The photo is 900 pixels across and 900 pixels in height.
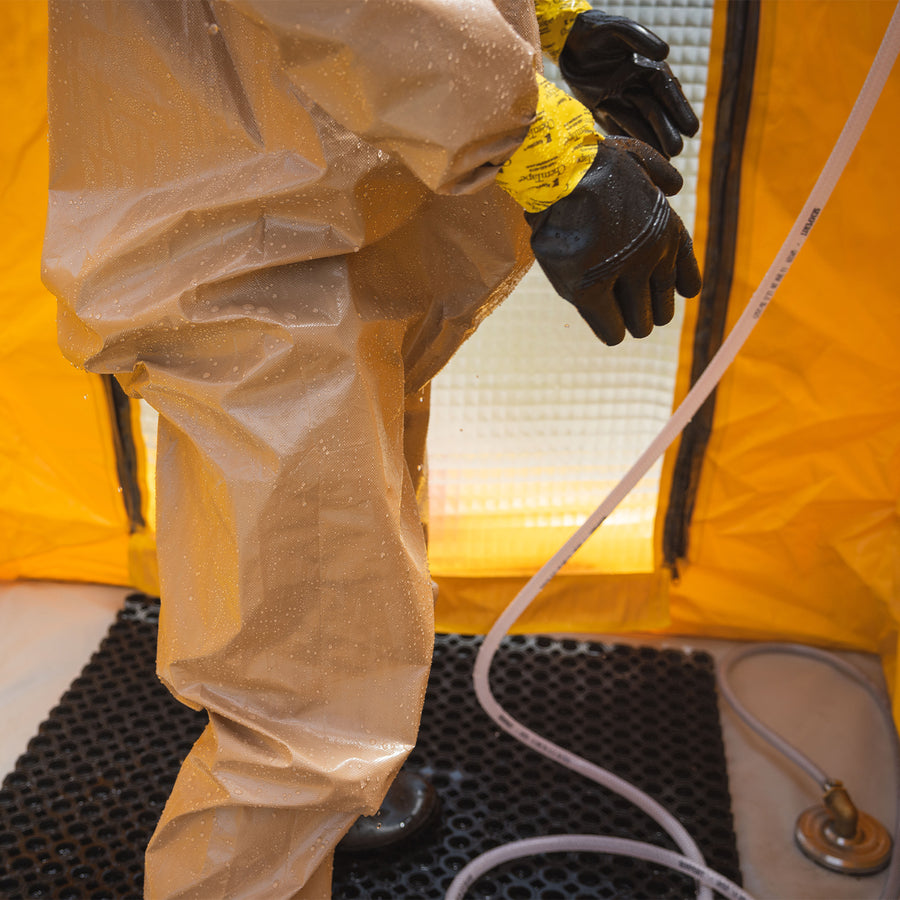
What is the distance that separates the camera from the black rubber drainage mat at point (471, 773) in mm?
1237

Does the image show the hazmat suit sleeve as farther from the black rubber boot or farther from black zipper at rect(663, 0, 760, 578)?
the black rubber boot

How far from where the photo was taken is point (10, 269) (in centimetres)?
149

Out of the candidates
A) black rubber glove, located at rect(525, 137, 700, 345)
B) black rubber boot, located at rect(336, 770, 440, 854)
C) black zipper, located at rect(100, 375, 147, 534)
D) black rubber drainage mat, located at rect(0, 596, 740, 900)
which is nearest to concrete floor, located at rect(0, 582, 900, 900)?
black rubber drainage mat, located at rect(0, 596, 740, 900)

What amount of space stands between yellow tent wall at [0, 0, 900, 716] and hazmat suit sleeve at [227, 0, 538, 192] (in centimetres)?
72

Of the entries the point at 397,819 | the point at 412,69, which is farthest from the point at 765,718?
the point at 412,69

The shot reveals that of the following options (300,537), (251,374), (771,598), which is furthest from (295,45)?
(771,598)

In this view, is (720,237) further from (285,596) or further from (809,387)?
(285,596)

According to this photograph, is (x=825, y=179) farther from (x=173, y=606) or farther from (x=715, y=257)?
(x=173, y=606)

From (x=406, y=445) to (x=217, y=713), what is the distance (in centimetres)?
38

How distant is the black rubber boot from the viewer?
1.26 meters

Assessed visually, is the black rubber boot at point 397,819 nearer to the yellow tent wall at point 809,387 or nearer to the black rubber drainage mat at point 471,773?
the black rubber drainage mat at point 471,773

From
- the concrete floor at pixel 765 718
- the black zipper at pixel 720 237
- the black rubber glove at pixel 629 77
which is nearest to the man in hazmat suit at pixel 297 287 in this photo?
the black rubber glove at pixel 629 77

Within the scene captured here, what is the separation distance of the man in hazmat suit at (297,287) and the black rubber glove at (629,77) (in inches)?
8.5

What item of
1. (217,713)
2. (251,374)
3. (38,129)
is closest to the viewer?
(251,374)
